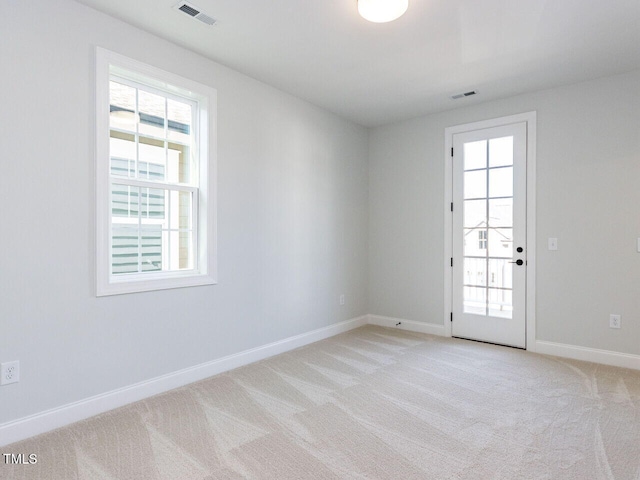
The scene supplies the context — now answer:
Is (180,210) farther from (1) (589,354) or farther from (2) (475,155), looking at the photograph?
(1) (589,354)

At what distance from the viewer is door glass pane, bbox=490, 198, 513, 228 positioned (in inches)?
160

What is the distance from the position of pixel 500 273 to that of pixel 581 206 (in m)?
0.99

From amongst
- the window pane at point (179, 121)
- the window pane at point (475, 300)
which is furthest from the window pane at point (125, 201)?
the window pane at point (475, 300)

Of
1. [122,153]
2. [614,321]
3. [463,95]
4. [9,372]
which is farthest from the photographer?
[463,95]

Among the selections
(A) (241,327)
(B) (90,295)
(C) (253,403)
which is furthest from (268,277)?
(B) (90,295)

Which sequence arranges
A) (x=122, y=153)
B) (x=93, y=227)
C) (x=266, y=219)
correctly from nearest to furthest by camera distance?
(x=93, y=227), (x=122, y=153), (x=266, y=219)

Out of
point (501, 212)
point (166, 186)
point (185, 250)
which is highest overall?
point (166, 186)

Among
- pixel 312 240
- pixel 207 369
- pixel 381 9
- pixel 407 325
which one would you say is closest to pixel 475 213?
pixel 407 325

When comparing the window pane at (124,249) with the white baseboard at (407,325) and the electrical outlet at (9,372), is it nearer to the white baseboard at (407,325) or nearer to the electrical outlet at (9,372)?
the electrical outlet at (9,372)

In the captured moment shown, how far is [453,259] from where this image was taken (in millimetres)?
4441

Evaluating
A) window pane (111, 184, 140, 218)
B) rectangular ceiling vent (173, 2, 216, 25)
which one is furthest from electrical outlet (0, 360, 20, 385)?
rectangular ceiling vent (173, 2, 216, 25)

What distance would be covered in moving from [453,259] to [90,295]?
11.9 ft

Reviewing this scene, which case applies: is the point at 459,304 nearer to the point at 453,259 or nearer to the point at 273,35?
the point at 453,259

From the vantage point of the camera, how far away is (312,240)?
4.32 meters
